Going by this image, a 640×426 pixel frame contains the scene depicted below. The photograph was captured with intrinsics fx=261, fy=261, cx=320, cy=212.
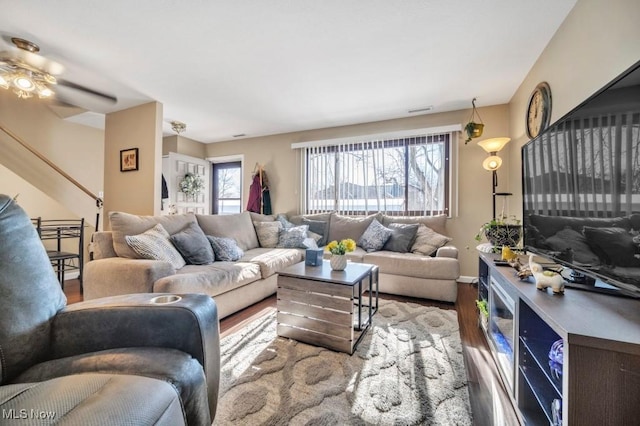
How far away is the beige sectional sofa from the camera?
194 centimetres

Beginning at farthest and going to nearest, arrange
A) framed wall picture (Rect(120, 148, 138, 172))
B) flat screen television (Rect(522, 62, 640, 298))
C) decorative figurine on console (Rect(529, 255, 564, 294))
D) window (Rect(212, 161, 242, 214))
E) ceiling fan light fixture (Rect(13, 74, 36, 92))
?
window (Rect(212, 161, 242, 214))
framed wall picture (Rect(120, 148, 138, 172))
ceiling fan light fixture (Rect(13, 74, 36, 92))
decorative figurine on console (Rect(529, 255, 564, 294))
flat screen television (Rect(522, 62, 640, 298))

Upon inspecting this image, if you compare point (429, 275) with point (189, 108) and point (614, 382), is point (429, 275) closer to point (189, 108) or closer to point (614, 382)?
point (614, 382)

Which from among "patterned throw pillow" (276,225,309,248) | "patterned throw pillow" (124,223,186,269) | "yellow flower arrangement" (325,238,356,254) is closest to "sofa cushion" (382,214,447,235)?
"patterned throw pillow" (276,225,309,248)

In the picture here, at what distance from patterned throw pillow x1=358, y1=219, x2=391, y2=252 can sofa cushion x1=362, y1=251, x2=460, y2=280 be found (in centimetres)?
26

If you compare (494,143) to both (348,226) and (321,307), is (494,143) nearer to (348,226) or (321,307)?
(348,226)

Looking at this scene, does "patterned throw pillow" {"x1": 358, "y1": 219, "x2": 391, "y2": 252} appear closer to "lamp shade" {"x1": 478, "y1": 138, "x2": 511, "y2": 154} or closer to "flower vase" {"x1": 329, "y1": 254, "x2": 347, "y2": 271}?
"flower vase" {"x1": 329, "y1": 254, "x2": 347, "y2": 271}

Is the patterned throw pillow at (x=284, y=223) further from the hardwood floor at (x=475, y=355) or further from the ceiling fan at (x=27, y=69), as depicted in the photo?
the ceiling fan at (x=27, y=69)

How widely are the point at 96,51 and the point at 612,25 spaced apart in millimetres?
3621

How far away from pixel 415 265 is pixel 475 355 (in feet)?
3.74

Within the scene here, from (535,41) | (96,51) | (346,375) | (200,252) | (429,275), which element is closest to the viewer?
(346,375)

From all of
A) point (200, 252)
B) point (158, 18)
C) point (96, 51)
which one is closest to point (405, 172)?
point (200, 252)

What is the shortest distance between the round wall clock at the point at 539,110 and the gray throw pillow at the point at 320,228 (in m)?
2.63

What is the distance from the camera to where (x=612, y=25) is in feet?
4.61

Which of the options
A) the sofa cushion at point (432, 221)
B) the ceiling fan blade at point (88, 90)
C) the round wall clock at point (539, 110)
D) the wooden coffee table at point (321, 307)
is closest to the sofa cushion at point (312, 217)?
the sofa cushion at point (432, 221)
